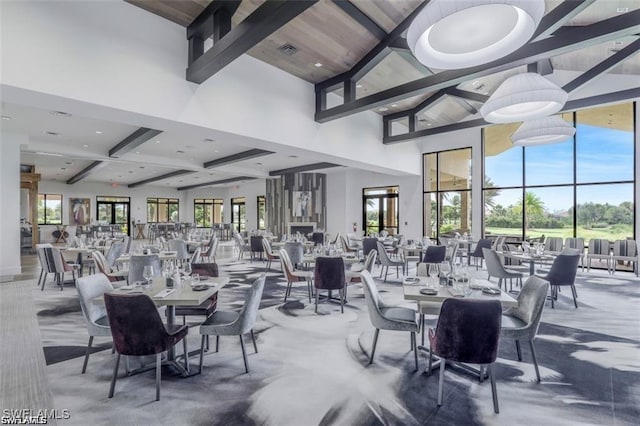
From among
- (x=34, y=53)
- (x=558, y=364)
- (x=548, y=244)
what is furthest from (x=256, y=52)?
(x=548, y=244)

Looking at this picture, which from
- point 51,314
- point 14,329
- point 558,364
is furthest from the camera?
point 51,314

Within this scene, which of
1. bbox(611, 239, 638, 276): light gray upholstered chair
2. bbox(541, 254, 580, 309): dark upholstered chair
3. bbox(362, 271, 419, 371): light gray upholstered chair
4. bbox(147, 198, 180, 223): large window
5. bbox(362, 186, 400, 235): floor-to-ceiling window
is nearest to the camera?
bbox(362, 271, 419, 371): light gray upholstered chair

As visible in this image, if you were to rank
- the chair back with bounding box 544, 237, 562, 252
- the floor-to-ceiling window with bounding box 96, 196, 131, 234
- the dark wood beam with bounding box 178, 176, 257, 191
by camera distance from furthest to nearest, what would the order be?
the floor-to-ceiling window with bounding box 96, 196, 131, 234
the dark wood beam with bounding box 178, 176, 257, 191
the chair back with bounding box 544, 237, 562, 252

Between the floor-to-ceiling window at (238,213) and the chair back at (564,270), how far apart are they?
57.6 ft

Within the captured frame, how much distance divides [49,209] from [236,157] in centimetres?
1410

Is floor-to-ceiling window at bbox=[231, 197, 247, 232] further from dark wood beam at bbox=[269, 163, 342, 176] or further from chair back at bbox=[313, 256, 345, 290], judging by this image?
chair back at bbox=[313, 256, 345, 290]

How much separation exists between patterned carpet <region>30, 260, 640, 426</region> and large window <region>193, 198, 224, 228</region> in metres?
18.4

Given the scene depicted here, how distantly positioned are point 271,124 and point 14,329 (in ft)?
16.1

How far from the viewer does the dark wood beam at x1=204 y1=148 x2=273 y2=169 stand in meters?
10.2

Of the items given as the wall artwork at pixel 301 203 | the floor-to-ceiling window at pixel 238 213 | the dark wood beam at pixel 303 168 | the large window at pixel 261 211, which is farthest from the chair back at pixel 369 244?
the floor-to-ceiling window at pixel 238 213

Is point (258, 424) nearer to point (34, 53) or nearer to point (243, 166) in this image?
point (34, 53)

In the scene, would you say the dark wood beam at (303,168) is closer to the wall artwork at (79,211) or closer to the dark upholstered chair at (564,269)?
the dark upholstered chair at (564,269)

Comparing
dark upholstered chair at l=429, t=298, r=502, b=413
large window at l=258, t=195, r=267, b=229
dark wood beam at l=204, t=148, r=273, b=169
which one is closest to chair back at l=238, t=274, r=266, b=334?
dark upholstered chair at l=429, t=298, r=502, b=413

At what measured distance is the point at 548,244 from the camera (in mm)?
9406
